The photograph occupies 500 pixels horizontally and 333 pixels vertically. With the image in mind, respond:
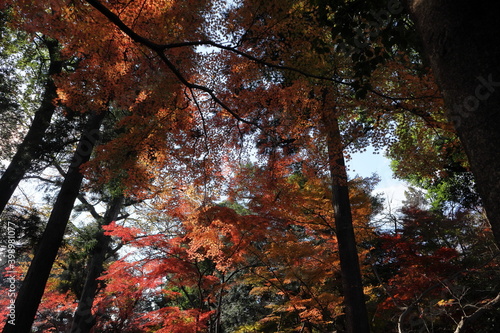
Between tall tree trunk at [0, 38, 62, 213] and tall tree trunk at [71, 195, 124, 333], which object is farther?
tall tree trunk at [71, 195, 124, 333]

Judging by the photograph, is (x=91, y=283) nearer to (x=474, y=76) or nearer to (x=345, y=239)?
(x=345, y=239)

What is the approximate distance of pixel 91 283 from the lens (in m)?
9.27

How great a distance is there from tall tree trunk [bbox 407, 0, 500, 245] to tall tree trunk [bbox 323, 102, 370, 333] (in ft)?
17.6

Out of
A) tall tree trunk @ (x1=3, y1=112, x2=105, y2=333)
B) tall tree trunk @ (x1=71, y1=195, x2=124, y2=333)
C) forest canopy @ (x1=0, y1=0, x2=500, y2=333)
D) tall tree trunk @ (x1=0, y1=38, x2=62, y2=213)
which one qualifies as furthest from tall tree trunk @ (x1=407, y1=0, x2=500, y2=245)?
tall tree trunk @ (x1=71, y1=195, x2=124, y2=333)

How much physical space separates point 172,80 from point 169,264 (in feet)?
15.6

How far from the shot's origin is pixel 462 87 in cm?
113

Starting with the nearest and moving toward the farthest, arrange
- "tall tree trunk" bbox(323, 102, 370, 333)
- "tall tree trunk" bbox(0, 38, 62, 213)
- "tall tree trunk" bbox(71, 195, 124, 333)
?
"tall tree trunk" bbox(323, 102, 370, 333), "tall tree trunk" bbox(0, 38, 62, 213), "tall tree trunk" bbox(71, 195, 124, 333)

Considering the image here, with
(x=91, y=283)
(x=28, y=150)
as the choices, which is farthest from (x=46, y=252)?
(x=91, y=283)

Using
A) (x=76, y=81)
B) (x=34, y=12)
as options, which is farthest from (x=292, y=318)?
(x=34, y=12)

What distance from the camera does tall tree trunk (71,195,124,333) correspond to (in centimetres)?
836

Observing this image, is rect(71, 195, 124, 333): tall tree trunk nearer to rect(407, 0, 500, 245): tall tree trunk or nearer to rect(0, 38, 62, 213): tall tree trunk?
rect(0, 38, 62, 213): tall tree trunk

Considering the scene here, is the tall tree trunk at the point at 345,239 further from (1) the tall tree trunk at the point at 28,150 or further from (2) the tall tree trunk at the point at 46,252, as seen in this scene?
(1) the tall tree trunk at the point at 28,150

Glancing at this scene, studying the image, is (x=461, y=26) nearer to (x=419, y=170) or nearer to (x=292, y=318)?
(x=419, y=170)

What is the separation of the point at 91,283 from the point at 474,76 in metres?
11.2
